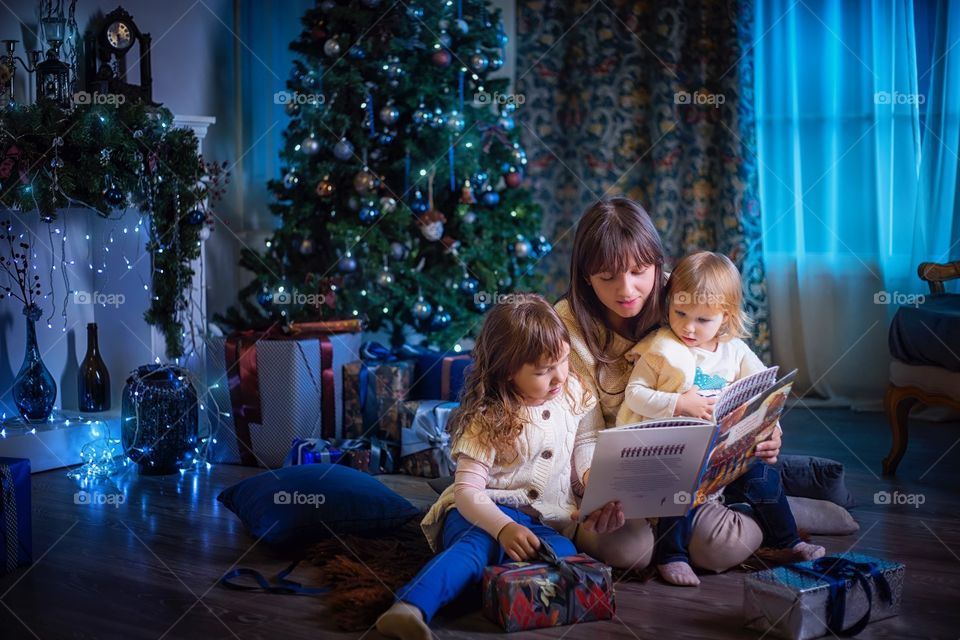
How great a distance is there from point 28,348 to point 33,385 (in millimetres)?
123

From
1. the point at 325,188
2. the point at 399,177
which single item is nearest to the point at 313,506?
the point at 325,188

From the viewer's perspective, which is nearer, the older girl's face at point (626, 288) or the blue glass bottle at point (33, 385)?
the older girl's face at point (626, 288)

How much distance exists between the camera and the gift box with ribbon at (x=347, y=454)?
10.7 feet

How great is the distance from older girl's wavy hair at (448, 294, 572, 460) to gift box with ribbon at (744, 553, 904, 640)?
1.87 feet

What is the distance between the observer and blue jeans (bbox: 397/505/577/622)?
196cm

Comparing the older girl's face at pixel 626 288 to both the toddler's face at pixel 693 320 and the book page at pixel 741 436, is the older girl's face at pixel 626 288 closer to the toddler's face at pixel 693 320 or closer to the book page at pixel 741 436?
the toddler's face at pixel 693 320

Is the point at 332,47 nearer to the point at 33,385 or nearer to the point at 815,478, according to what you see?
the point at 33,385

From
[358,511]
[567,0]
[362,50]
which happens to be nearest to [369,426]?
[358,511]

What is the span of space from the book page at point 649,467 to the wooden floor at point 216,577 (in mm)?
214

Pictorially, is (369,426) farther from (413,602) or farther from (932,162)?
(932,162)

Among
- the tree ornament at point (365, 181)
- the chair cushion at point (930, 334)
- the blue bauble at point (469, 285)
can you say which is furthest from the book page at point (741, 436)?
the tree ornament at point (365, 181)

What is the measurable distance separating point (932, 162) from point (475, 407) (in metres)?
2.79

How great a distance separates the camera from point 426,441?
11.1 ft

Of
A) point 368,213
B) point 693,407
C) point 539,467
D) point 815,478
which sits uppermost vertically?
point 368,213
